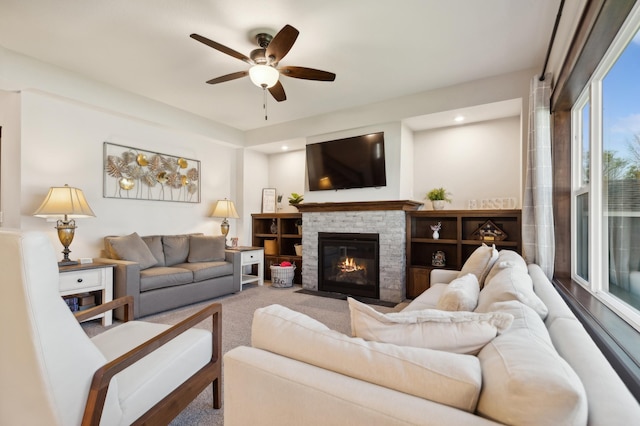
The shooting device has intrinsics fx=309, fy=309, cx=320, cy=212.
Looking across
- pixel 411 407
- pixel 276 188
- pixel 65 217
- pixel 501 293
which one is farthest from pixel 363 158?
pixel 411 407

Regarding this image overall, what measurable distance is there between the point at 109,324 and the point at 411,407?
3.36 m

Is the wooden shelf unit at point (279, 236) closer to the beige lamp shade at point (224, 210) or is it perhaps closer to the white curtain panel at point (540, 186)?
the beige lamp shade at point (224, 210)

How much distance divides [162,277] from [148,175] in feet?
5.32

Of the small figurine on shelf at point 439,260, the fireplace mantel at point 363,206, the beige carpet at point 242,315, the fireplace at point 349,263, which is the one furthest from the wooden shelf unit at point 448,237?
the beige carpet at point 242,315

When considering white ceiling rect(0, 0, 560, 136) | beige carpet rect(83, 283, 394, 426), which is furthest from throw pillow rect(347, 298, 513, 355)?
white ceiling rect(0, 0, 560, 136)

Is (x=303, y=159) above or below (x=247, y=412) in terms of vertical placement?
above

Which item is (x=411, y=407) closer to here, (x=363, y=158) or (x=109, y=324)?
(x=109, y=324)

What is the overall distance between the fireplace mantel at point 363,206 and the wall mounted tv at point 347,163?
27 centimetres

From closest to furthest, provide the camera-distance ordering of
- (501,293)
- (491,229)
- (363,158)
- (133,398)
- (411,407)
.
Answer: (411,407) < (133,398) < (501,293) < (491,229) < (363,158)

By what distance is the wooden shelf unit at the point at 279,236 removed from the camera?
17.3 feet

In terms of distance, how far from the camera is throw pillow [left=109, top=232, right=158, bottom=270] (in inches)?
139

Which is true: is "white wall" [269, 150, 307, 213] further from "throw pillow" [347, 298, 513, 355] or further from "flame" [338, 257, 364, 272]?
"throw pillow" [347, 298, 513, 355]

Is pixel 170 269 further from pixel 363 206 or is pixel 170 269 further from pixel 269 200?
pixel 363 206

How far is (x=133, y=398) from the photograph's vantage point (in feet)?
3.99
